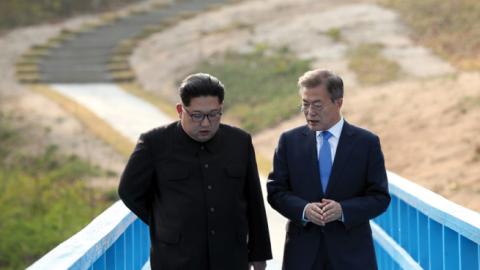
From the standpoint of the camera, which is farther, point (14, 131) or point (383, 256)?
point (14, 131)

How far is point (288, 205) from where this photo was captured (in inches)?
214

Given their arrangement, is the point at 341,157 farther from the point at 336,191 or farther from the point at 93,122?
the point at 93,122

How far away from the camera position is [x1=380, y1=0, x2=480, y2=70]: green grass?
27.7 metres

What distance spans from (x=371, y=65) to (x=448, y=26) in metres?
4.25

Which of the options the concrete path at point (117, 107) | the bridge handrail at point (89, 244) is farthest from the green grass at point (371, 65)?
the bridge handrail at point (89, 244)

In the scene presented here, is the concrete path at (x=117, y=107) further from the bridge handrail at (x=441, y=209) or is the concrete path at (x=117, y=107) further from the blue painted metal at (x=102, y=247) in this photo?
the blue painted metal at (x=102, y=247)

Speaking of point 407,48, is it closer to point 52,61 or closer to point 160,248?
point 52,61

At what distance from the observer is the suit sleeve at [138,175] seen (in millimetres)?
5277

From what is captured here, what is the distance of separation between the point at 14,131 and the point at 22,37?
49.1ft

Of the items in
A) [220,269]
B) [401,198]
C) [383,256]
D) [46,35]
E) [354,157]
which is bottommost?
[46,35]

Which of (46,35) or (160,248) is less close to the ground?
(160,248)

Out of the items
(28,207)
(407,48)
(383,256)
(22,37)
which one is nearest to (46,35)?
(22,37)

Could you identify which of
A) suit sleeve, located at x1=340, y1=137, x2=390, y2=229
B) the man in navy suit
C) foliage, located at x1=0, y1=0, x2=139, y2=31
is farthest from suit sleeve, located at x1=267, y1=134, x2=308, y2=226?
foliage, located at x1=0, y1=0, x2=139, y2=31

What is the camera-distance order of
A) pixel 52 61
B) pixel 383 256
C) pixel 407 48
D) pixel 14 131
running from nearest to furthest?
pixel 383 256
pixel 14 131
pixel 407 48
pixel 52 61
